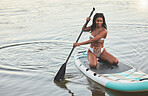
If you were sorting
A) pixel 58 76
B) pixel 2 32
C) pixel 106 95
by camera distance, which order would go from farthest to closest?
pixel 2 32, pixel 58 76, pixel 106 95

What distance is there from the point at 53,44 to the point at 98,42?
2.77 meters

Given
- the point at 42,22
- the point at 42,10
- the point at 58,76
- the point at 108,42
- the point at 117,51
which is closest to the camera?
the point at 58,76

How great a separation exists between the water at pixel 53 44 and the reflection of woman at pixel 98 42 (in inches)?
22.3

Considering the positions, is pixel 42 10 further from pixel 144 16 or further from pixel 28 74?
pixel 28 74

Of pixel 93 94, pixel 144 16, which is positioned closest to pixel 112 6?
pixel 144 16

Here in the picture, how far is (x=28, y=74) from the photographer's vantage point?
6379 millimetres

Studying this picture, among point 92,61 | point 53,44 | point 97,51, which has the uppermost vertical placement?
point 97,51

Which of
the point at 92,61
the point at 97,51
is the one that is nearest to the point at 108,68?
the point at 92,61

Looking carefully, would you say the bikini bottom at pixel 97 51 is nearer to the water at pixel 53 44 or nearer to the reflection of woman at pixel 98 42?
the reflection of woman at pixel 98 42

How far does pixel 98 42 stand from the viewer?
6.12 meters

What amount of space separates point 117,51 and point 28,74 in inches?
118

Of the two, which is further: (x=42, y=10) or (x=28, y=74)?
(x=42, y=10)

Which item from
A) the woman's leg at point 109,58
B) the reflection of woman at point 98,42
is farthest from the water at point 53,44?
the woman's leg at point 109,58

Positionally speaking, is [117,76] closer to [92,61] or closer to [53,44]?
[92,61]
